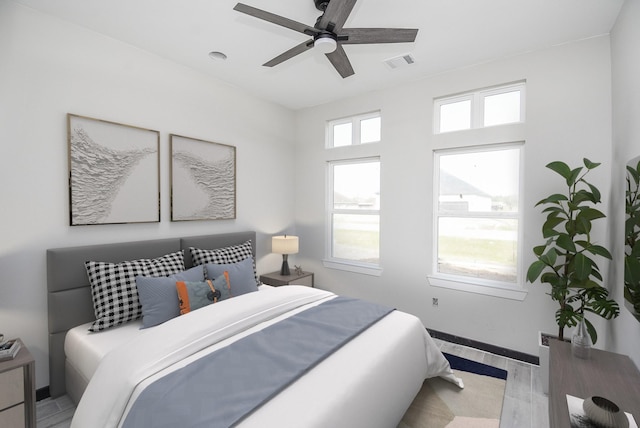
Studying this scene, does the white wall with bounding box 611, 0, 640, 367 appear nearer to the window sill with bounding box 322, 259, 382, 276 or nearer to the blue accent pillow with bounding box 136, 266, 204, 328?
the window sill with bounding box 322, 259, 382, 276

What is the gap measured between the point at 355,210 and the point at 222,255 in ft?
5.91

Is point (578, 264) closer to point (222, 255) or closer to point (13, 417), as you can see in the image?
point (222, 255)

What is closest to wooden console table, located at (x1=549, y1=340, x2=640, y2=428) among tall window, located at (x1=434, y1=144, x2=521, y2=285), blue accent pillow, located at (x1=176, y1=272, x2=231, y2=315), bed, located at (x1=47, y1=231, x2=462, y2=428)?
bed, located at (x1=47, y1=231, x2=462, y2=428)

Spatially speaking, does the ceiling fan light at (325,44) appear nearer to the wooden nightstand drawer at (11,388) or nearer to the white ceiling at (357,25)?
the white ceiling at (357,25)

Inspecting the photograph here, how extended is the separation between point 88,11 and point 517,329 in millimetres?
4460

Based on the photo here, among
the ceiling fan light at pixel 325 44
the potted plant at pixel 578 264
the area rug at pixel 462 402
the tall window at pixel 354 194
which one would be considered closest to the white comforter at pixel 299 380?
the area rug at pixel 462 402

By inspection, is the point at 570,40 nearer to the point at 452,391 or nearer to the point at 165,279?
the point at 452,391

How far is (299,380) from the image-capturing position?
4.89 ft

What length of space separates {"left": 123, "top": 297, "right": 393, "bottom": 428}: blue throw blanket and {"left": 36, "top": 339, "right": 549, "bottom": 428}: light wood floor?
3.99ft

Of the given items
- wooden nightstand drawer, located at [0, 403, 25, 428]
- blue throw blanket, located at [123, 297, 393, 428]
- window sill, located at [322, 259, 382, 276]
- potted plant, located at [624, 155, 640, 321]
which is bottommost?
wooden nightstand drawer, located at [0, 403, 25, 428]

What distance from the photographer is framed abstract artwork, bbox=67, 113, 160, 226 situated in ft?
7.73

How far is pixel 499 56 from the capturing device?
280 centimetres

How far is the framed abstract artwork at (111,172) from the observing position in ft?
7.73

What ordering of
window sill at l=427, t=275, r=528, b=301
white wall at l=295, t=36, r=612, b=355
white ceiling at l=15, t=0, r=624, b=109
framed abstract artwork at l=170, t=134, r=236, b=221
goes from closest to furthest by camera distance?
white ceiling at l=15, t=0, r=624, b=109 < white wall at l=295, t=36, r=612, b=355 < window sill at l=427, t=275, r=528, b=301 < framed abstract artwork at l=170, t=134, r=236, b=221
